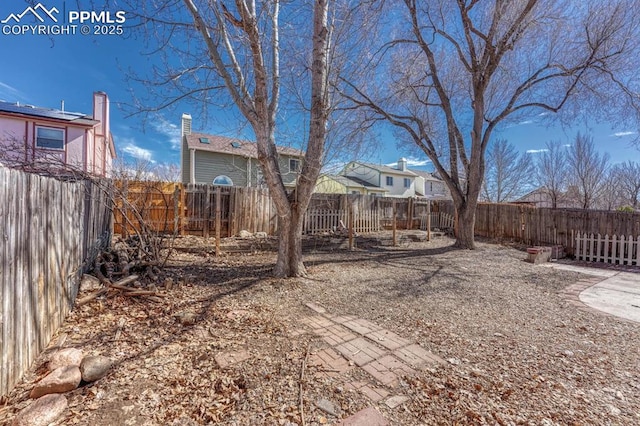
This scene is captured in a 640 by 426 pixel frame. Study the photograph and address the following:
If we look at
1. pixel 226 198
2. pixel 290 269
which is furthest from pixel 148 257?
pixel 226 198

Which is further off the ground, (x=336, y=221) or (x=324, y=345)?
(x=336, y=221)

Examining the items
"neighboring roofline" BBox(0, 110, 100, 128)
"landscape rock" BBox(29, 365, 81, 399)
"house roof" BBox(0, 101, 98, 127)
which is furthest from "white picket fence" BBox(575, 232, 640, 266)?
"house roof" BBox(0, 101, 98, 127)

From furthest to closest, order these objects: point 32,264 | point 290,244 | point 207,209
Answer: point 207,209 → point 290,244 → point 32,264

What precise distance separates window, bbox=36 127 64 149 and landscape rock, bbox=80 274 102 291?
438 inches

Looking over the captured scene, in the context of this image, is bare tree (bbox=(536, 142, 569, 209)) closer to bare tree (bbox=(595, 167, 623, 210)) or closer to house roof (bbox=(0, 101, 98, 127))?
bare tree (bbox=(595, 167, 623, 210))

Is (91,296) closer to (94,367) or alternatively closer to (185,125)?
(94,367)

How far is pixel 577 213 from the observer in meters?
8.27

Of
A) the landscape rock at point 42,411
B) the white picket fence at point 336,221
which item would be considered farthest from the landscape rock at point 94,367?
the white picket fence at point 336,221

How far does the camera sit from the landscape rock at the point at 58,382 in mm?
1809

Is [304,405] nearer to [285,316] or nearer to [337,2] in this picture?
[285,316]

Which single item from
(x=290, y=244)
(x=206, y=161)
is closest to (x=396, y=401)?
(x=290, y=244)

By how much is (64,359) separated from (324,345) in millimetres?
2012

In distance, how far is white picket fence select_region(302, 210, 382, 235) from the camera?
1017 cm

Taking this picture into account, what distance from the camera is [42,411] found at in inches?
64.9
